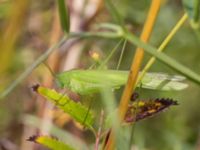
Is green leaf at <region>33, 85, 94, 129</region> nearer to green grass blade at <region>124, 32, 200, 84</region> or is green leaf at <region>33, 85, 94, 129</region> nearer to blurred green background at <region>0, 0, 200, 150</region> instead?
green grass blade at <region>124, 32, 200, 84</region>

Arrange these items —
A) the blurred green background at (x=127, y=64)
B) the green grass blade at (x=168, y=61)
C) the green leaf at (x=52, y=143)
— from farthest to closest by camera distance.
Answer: the blurred green background at (x=127, y=64)
the green leaf at (x=52, y=143)
the green grass blade at (x=168, y=61)

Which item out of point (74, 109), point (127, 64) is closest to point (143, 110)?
point (74, 109)

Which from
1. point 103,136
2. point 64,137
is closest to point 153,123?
point 64,137

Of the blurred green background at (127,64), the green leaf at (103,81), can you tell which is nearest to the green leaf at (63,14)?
the green leaf at (103,81)

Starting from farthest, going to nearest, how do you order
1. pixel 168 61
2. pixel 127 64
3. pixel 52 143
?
pixel 127 64 → pixel 52 143 → pixel 168 61

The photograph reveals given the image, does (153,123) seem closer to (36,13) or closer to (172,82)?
(36,13)

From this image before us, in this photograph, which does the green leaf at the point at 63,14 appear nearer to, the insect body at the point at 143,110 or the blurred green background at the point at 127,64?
the insect body at the point at 143,110

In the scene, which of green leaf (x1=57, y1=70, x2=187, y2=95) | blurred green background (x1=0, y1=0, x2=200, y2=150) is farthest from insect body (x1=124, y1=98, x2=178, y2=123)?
blurred green background (x1=0, y1=0, x2=200, y2=150)

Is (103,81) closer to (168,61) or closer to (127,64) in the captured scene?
(168,61)
